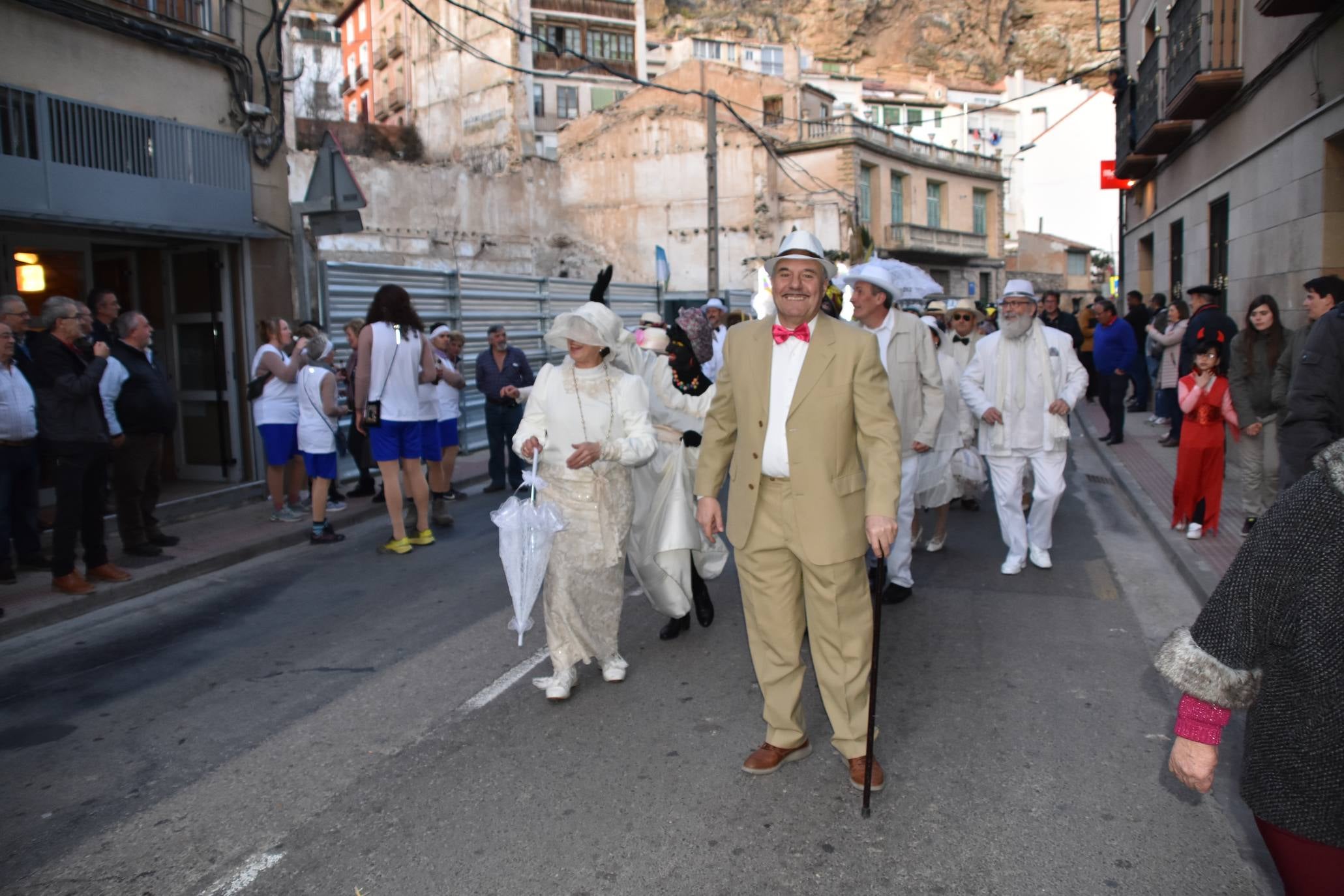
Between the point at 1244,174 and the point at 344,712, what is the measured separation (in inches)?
458

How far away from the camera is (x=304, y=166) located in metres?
34.7

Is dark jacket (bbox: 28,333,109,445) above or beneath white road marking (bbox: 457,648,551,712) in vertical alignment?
above

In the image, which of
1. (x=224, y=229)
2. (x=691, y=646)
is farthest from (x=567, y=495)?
(x=224, y=229)

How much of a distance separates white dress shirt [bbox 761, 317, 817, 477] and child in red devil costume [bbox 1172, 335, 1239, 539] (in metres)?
5.28

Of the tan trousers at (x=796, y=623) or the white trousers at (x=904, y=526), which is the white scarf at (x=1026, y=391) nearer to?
the white trousers at (x=904, y=526)

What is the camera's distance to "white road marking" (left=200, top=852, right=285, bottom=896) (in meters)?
3.16

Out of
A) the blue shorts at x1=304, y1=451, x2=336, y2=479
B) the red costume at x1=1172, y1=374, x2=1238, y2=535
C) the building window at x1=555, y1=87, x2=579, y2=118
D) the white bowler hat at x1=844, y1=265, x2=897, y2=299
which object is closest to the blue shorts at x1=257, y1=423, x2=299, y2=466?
the blue shorts at x1=304, y1=451, x2=336, y2=479

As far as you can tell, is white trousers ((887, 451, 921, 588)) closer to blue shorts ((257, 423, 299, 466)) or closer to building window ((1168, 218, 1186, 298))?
blue shorts ((257, 423, 299, 466))

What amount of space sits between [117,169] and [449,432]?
386 cm

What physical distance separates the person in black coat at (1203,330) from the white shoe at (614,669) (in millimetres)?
5490

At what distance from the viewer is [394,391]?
795cm

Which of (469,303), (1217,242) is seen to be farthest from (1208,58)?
(469,303)

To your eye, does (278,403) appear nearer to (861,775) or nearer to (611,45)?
(861,775)

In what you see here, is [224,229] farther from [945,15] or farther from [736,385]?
[945,15]
